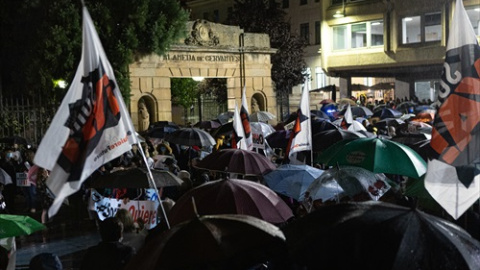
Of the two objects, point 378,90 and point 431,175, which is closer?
point 431,175

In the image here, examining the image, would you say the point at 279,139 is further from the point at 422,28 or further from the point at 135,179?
the point at 422,28

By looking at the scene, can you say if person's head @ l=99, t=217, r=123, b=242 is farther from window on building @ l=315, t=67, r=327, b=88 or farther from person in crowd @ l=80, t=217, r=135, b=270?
window on building @ l=315, t=67, r=327, b=88

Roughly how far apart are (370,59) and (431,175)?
A: 41.3m

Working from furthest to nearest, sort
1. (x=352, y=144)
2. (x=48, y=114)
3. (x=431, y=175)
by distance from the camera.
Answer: (x=48, y=114)
(x=352, y=144)
(x=431, y=175)

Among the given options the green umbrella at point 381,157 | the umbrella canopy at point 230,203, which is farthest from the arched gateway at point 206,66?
the umbrella canopy at point 230,203

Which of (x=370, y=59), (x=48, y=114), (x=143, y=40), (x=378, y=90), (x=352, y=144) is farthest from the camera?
(x=378, y=90)

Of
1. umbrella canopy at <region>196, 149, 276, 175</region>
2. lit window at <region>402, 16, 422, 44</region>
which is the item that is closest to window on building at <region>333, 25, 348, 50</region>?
lit window at <region>402, 16, 422, 44</region>

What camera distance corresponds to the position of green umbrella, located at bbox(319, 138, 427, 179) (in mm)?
9438

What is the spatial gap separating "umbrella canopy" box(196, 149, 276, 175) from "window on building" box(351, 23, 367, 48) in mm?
36918

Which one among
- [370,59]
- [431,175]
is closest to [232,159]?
[431,175]

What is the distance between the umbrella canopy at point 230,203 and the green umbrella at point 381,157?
2.27 meters

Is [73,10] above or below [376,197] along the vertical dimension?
above

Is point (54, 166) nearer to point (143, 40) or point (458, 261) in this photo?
point (458, 261)

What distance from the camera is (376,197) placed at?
854cm
